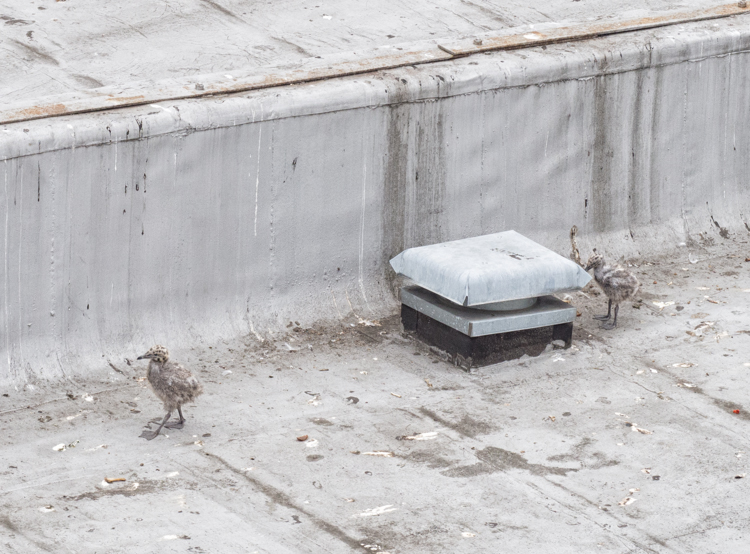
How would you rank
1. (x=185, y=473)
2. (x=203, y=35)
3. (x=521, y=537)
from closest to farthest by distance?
(x=521, y=537) → (x=185, y=473) → (x=203, y=35)

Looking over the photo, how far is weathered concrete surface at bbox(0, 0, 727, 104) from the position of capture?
10336 millimetres

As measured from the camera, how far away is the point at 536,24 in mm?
11992

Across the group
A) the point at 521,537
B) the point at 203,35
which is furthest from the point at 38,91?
the point at 521,537

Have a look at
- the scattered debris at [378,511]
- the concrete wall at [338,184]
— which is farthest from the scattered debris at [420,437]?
the concrete wall at [338,184]

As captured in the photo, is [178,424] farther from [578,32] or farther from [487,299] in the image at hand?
[578,32]

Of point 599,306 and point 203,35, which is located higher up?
point 203,35

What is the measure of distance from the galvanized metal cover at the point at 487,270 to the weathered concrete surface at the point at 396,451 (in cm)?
56

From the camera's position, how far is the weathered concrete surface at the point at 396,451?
7.07 m

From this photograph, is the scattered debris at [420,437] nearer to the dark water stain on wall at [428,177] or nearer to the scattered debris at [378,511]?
the scattered debris at [378,511]

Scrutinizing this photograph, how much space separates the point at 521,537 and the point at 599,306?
408cm

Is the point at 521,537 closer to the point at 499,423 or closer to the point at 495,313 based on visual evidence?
the point at 499,423

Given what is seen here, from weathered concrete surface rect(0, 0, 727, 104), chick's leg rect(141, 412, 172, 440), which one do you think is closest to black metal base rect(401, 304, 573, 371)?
chick's leg rect(141, 412, 172, 440)

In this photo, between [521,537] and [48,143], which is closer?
[521,537]

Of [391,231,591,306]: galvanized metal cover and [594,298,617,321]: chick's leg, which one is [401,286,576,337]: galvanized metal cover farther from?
[594,298,617,321]: chick's leg
